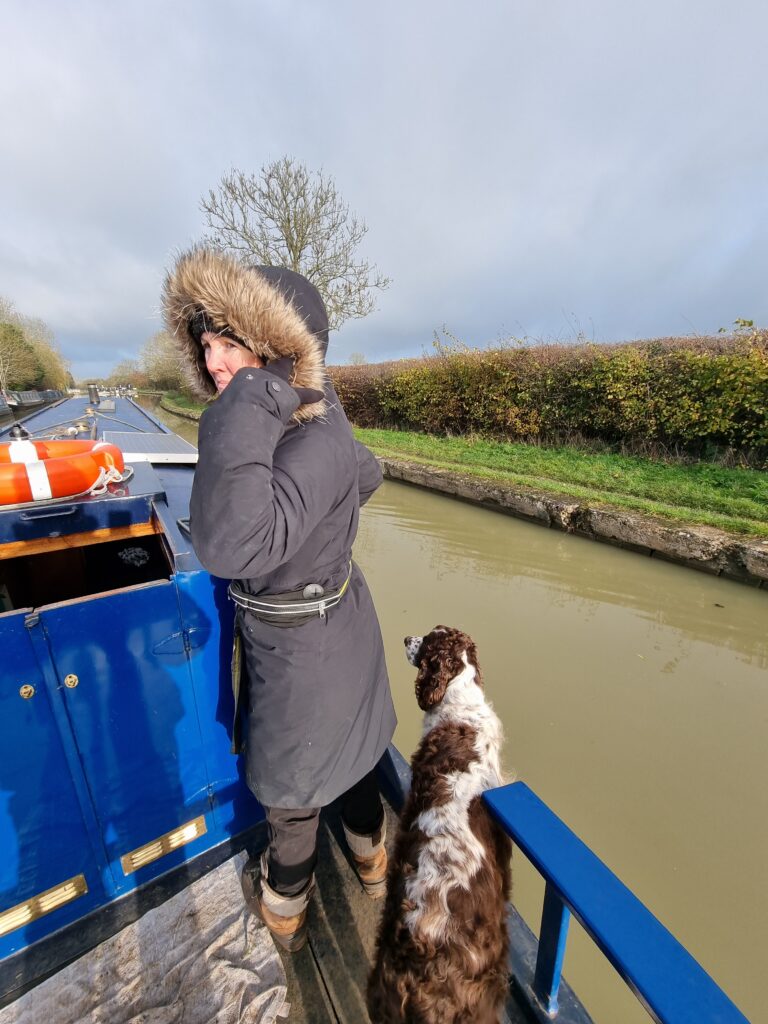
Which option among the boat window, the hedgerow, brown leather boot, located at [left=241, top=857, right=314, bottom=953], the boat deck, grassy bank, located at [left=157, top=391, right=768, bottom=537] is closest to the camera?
the boat deck

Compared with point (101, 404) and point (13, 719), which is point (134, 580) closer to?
point (13, 719)

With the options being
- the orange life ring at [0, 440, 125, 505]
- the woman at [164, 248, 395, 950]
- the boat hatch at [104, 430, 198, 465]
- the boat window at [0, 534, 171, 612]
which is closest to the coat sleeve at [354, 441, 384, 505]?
the woman at [164, 248, 395, 950]

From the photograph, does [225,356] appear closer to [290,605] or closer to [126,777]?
[290,605]

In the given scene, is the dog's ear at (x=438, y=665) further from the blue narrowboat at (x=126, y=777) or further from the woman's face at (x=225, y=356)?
the woman's face at (x=225, y=356)

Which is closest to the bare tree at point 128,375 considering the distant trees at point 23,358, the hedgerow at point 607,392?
the distant trees at point 23,358

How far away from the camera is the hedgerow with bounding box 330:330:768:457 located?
6980 millimetres

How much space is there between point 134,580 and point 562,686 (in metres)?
3.07

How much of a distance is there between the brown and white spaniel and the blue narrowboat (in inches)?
6.5

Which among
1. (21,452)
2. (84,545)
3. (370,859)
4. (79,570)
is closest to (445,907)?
(370,859)

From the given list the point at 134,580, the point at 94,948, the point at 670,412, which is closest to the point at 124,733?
the point at 94,948

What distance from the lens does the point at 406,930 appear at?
3.79 feet

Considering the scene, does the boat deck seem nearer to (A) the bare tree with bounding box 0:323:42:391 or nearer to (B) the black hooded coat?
(B) the black hooded coat

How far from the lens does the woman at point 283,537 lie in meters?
0.99

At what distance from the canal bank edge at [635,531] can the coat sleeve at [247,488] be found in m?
5.32
